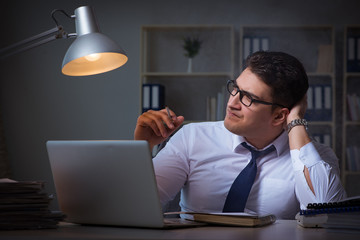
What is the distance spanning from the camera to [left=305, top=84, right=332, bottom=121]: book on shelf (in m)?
3.58

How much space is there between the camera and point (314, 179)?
52.5 inches

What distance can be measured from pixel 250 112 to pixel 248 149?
0.13m

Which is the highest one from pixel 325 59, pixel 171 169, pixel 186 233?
pixel 325 59

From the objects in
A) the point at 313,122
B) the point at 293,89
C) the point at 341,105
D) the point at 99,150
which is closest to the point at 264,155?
the point at 293,89

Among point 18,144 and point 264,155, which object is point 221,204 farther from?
point 18,144

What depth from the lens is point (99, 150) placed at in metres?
0.90

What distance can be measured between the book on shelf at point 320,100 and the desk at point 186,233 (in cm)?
278

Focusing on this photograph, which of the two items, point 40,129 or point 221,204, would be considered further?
point 40,129

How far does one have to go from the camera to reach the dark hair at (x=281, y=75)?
1549 mm

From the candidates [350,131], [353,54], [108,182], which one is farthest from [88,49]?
[350,131]

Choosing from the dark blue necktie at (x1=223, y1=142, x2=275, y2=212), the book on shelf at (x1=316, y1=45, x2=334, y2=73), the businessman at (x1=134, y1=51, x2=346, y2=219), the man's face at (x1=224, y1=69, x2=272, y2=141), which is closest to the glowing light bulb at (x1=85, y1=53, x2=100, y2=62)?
the businessman at (x1=134, y1=51, x2=346, y2=219)

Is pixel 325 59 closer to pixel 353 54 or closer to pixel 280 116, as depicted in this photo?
pixel 353 54

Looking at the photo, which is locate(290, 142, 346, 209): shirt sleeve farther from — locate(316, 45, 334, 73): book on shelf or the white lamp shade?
locate(316, 45, 334, 73): book on shelf

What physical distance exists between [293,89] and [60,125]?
9.51 feet
